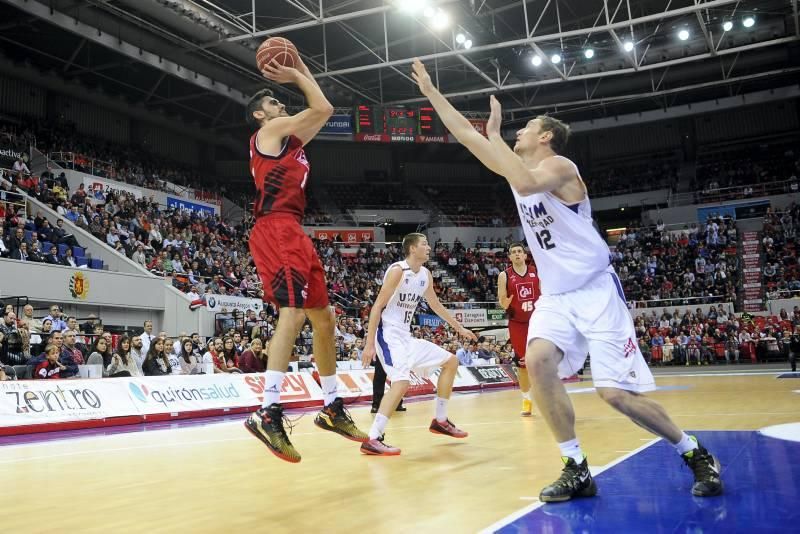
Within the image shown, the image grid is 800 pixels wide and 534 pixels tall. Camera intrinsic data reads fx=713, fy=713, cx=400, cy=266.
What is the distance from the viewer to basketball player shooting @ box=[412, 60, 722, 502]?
12.1 feet

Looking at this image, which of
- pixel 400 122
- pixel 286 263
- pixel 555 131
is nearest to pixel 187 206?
pixel 400 122

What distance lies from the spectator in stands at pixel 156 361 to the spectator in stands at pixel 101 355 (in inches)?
24.6

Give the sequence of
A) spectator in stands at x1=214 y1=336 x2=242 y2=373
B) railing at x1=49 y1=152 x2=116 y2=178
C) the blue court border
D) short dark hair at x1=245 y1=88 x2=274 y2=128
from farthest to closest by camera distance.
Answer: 1. railing at x1=49 y1=152 x2=116 y2=178
2. spectator in stands at x1=214 y1=336 x2=242 y2=373
3. short dark hair at x1=245 y1=88 x2=274 y2=128
4. the blue court border

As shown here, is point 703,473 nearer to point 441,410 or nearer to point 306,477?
point 306,477

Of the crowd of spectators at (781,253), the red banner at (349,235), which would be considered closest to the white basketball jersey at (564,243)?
the crowd of spectators at (781,253)

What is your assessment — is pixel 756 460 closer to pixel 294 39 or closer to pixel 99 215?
pixel 99 215

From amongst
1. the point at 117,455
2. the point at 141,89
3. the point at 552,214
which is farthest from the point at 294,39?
the point at 552,214

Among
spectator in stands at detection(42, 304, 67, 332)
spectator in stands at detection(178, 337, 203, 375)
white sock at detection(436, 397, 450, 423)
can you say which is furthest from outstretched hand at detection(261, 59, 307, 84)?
spectator in stands at detection(42, 304, 67, 332)

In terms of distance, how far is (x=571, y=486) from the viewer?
11.8ft

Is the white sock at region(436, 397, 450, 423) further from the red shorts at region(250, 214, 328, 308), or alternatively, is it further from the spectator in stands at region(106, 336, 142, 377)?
the spectator in stands at region(106, 336, 142, 377)

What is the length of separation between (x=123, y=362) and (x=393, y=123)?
2081 centimetres

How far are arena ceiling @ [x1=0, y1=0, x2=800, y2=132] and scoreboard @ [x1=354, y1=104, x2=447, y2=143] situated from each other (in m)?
1.48

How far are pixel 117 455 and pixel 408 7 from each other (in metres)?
17.2

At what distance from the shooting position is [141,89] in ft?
101
